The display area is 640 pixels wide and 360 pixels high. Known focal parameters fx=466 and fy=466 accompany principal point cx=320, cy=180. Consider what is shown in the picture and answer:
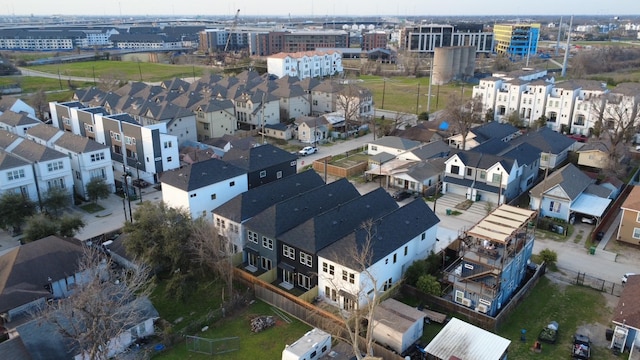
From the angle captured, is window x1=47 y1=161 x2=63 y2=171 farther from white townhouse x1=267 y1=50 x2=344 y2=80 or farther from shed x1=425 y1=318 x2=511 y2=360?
white townhouse x1=267 y1=50 x2=344 y2=80

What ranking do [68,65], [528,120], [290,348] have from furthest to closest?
[68,65]
[528,120]
[290,348]

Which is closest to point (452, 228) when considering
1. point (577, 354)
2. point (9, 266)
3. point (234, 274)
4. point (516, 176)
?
point (516, 176)

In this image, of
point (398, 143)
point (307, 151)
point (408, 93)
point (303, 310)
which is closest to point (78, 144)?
point (307, 151)

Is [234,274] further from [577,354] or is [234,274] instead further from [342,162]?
[342,162]

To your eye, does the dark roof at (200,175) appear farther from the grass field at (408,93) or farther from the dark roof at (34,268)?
the grass field at (408,93)

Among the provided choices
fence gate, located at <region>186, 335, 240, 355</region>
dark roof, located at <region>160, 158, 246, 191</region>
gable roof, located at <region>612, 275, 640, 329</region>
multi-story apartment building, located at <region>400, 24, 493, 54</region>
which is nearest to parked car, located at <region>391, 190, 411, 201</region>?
dark roof, located at <region>160, 158, 246, 191</region>

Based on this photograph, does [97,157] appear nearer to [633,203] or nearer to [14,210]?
[14,210]

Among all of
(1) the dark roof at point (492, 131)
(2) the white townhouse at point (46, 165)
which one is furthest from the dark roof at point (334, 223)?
(1) the dark roof at point (492, 131)
